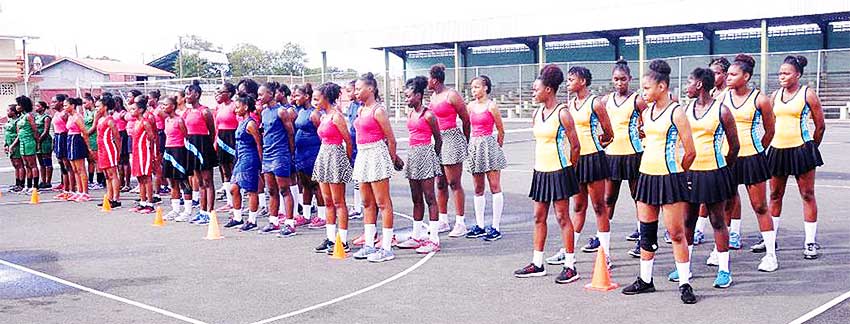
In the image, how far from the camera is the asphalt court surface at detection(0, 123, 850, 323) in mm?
6375

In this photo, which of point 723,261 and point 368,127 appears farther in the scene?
point 368,127

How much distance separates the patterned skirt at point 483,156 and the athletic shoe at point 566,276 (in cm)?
248

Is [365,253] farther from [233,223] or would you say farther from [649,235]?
[649,235]

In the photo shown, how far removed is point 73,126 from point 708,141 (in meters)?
11.1

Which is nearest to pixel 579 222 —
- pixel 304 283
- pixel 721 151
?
pixel 721 151

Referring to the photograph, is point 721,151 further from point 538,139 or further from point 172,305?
point 172,305

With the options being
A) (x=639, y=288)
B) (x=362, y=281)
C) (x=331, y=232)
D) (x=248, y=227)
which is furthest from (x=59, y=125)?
(x=639, y=288)

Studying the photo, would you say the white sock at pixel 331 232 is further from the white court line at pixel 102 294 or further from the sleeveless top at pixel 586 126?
the sleeveless top at pixel 586 126

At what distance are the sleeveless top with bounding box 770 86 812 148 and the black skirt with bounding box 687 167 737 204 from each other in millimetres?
1799

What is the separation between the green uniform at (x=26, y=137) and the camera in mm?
15156

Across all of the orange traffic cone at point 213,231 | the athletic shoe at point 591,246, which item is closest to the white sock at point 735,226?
the athletic shoe at point 591,246

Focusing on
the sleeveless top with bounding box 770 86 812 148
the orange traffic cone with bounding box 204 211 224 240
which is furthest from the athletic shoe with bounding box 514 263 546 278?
the orange traffic cone with bounding box 204 211 224 240

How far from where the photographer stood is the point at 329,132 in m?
8.88

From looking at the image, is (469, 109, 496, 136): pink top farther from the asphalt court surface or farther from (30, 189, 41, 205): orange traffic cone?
(30, 189, 41, 205): orange traffic cone
